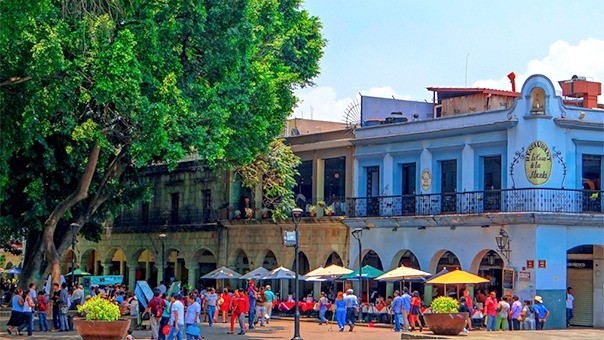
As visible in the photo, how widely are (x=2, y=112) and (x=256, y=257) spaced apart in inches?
878

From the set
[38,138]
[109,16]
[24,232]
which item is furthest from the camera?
[24,232]

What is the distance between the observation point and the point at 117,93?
101 ft

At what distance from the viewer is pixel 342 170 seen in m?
48.3

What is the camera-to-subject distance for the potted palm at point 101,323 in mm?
28000

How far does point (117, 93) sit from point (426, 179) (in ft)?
53.7

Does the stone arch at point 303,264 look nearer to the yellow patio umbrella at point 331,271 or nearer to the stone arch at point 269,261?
the stone arch at point 269,261

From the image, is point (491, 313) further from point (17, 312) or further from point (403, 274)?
point (17, 312)

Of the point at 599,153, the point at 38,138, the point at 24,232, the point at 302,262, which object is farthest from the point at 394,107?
the point at 38,138

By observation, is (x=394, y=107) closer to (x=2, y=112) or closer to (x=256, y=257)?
(x=256, y=257)

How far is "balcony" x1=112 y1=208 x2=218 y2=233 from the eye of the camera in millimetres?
55812

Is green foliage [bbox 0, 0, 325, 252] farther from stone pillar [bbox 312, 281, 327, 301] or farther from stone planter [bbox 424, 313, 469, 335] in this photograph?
stone pillar [bbox 312, 281, 327, 301]

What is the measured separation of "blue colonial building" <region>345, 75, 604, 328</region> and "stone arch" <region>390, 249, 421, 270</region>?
1.5 inches

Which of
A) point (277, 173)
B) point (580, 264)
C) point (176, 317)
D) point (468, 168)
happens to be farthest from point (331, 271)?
point (176, 317)

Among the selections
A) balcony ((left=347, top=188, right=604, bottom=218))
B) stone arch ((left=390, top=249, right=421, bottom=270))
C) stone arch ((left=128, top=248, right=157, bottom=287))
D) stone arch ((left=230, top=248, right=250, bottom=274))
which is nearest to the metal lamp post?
balcony ((left=347, top=188, right=604, bottom=218))
